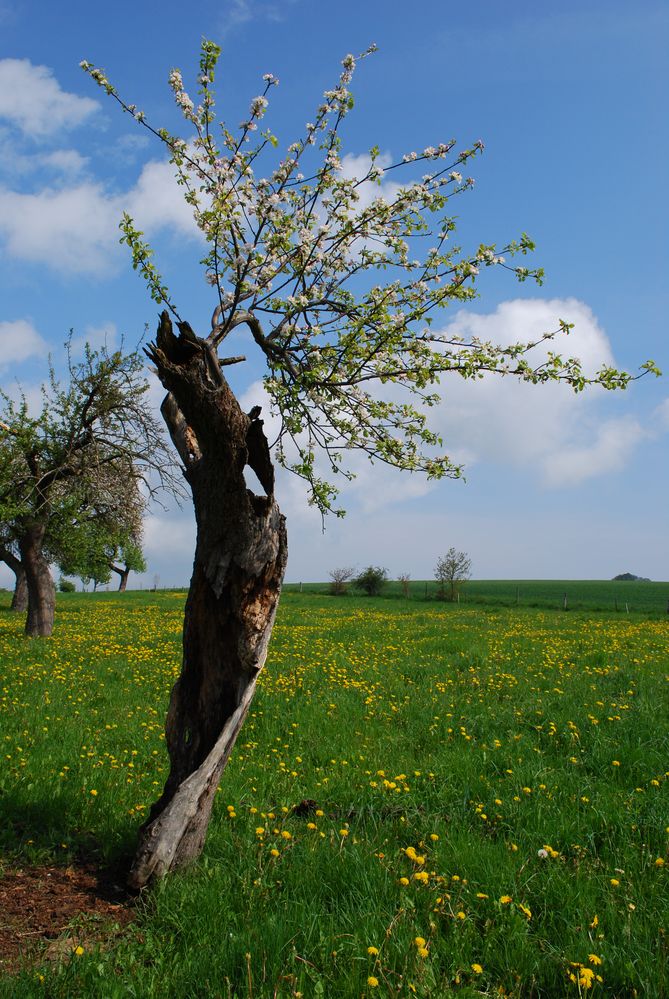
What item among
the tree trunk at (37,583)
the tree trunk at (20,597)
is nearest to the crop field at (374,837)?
the tree trunk at (37,583)

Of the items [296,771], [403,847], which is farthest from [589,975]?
[296,771]

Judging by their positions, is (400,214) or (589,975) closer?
(589,975)

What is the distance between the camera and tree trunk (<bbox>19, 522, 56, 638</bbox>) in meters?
20.1

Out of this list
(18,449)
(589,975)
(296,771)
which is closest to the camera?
(589,975)

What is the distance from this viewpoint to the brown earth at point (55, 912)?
14.1ft

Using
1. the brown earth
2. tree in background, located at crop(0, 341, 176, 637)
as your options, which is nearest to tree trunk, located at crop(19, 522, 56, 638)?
tree in background, located at crop(0, 341, 176, 637)

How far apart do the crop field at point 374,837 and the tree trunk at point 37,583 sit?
811 centimetres

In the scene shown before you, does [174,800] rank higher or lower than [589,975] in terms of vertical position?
higher

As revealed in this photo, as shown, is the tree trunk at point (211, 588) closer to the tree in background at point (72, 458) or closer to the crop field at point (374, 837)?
the crop field at point (374, 837)

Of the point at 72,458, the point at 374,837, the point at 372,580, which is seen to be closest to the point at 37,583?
the point at 72,458

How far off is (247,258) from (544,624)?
24434 mm

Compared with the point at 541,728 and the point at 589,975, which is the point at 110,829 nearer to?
the point at 589,975

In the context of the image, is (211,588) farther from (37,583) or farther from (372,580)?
(372,580)

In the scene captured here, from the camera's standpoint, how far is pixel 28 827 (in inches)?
241
